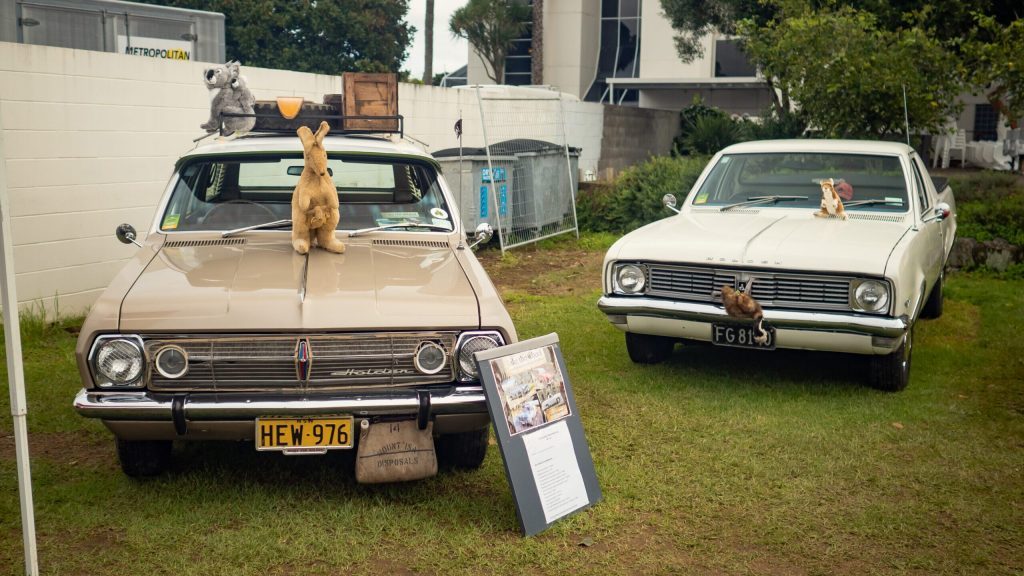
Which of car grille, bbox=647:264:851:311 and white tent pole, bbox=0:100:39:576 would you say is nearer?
white tent pole, bbox=0:100:39:576

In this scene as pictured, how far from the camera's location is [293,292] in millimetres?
4555

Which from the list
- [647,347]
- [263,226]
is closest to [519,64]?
[647,347]

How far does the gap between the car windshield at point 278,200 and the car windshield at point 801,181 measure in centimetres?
276

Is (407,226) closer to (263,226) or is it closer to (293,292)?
(263,226)

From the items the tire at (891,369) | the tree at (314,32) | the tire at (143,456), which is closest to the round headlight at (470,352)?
the tire at (143,456)

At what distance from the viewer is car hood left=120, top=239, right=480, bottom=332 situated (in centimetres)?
437

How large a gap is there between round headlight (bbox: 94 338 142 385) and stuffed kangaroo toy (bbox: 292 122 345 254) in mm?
1079

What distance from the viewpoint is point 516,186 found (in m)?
13.2

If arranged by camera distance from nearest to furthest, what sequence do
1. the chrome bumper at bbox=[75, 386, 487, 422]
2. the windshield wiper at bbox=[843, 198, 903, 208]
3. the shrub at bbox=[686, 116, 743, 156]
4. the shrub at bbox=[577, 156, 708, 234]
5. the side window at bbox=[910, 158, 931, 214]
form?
the chrome bumper at bbox=[75, 386, 487, 422] → the windshield wiper at bbox=[843, 198, 903, 208] → the side window at bbox=[910, 158, 931, 214] → the shrub at bbox=[577, 156, 708, 234] → the shrub at bbox=[686, 116, 743, 156]

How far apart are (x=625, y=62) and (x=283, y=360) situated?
1519 inches

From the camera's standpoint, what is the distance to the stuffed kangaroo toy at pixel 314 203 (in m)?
5.14

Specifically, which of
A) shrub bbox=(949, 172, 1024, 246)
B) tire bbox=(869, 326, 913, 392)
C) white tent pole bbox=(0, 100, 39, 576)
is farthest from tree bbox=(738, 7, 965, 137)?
white tent pole bbox=(0, 100, 39, 576)

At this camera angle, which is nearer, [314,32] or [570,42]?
[314,32]

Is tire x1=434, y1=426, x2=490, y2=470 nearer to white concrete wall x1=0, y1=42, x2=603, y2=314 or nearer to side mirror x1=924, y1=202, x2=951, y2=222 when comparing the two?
white concrete wall x1=0, y1=42, x2=603, y2=314
